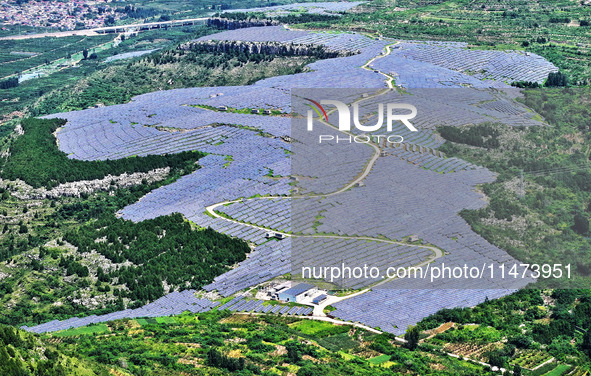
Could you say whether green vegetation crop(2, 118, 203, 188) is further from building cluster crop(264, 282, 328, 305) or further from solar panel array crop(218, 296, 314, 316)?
solar panel array crop(218, 296, 314, 316)

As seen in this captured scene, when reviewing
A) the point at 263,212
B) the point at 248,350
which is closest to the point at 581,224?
the point at 263,212

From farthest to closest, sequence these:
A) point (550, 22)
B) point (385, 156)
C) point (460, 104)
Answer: point (550, 22), point (460, 104), point (385, 156)

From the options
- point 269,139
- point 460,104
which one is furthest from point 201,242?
point 460,104

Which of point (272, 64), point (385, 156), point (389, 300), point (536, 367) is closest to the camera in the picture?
point (536, 367)

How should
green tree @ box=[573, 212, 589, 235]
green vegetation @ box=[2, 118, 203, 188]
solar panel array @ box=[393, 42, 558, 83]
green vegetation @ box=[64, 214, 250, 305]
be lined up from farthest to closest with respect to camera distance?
solar panel array @ box=[393, 42, 558, 83], green vegetation @ box=[2, 118, 203, 188], green tree @ box=[573, 212, 589, 235], green vegetation @ box=[64, 214, 250, 305]

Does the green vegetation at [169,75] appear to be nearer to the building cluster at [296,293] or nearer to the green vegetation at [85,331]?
the building cluster at [296,293]

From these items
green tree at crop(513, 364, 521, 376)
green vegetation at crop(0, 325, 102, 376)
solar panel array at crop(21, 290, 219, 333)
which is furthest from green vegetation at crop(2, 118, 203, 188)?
green tree at crop(513, 364, 521, 376)

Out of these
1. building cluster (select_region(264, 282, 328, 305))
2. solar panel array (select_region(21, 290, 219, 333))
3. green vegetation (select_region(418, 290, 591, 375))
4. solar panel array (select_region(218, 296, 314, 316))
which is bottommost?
green vegetation (select_region(418, 290, 591, 375))

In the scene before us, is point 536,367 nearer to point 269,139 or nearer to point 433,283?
point 433,283
